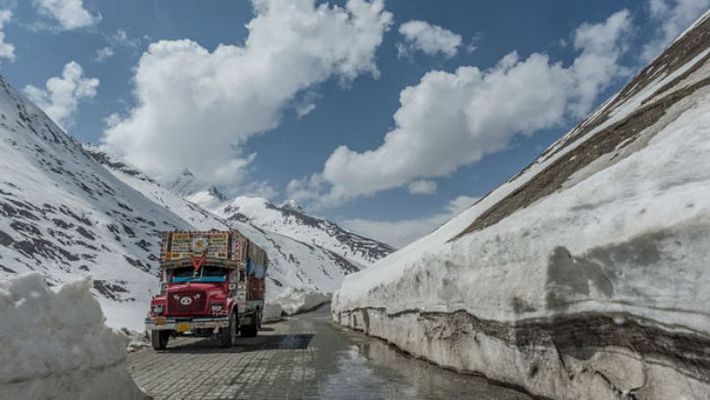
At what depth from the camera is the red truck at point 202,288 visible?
17406mm

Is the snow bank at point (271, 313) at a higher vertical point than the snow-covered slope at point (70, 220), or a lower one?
lower

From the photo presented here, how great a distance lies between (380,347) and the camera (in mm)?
18094

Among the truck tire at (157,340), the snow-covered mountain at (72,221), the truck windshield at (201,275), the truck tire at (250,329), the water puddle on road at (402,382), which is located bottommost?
the water puddle on road at (402,382)

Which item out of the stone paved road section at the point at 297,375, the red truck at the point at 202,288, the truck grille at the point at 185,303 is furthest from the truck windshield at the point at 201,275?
the stone paved road section at the point at 297,375

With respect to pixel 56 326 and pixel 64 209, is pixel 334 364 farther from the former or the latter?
pixel 64 209

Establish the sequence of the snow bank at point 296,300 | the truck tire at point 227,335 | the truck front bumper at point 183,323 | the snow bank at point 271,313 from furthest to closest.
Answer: the snow bank at point 296,300 < the snow bank at point 271,313 < the truck tire at point 227,335 < the truck front bumper at point 183,323

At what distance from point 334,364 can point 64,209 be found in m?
93.8

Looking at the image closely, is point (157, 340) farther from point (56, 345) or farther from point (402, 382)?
point (56, 345)

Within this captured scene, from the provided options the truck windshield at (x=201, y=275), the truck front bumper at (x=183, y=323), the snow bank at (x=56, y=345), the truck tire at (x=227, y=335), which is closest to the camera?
the snow bank at (x=56, y=345)

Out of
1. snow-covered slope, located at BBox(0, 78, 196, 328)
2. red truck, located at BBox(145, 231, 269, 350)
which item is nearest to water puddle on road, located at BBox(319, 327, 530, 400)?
red truck, located at BBox(145, 231, 269, 350)

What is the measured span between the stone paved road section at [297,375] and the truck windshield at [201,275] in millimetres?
2441

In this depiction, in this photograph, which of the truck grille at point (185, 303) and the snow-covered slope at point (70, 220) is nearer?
the truck grille at point (185, 303)

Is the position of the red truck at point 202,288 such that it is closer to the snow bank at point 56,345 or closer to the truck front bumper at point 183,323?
the truck front bumper at point 183,323

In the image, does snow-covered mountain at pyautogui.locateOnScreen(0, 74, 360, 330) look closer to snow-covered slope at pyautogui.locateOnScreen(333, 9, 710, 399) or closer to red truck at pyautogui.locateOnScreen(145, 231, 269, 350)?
red truck at pyautogui.locateOnScreen(145, 231, 269, 350)
